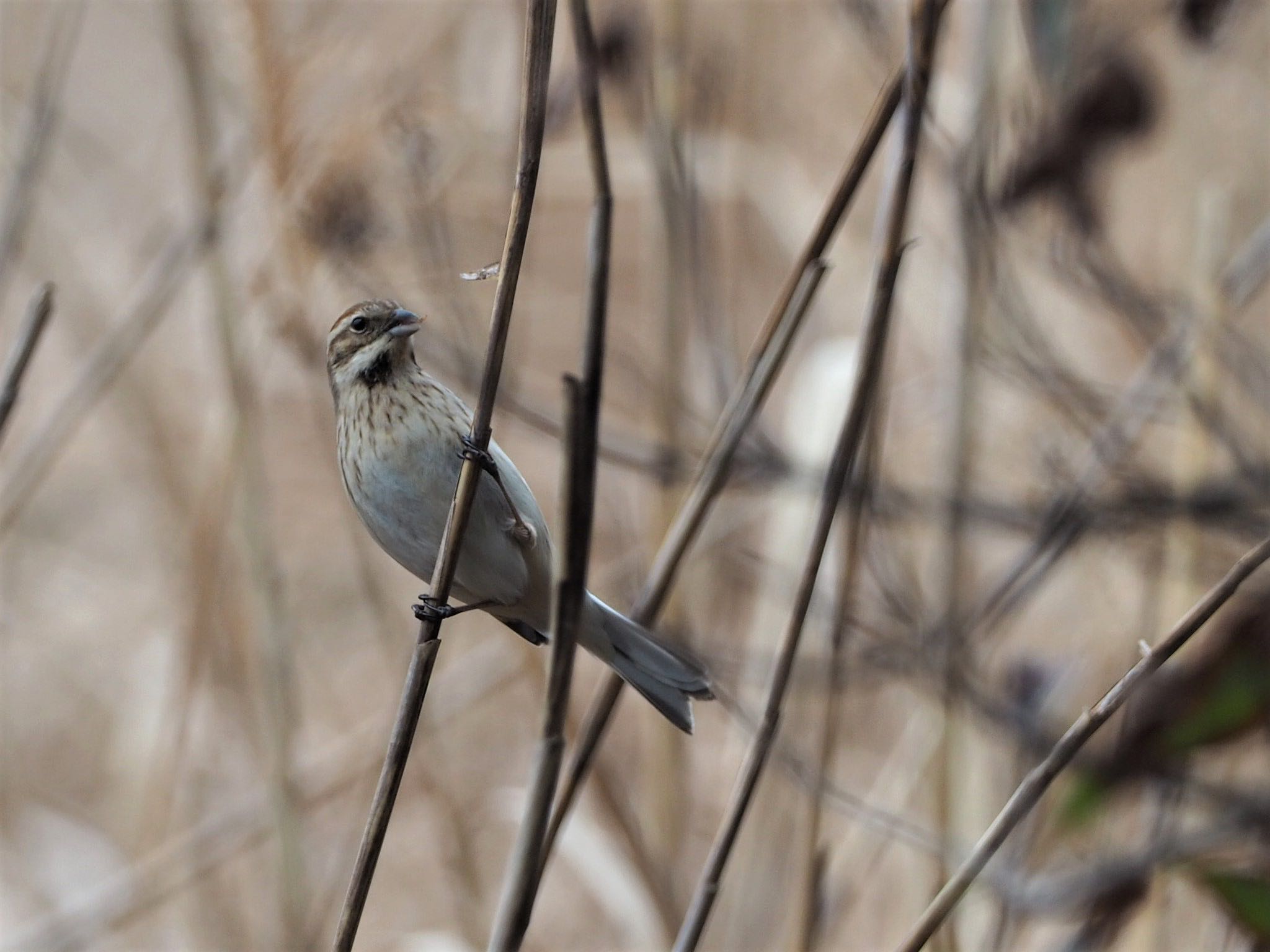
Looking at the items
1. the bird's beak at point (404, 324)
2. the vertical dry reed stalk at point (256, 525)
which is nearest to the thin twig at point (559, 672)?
the bird's beak at point (404, 324)

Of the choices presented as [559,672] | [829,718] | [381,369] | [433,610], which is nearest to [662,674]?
[829,718]

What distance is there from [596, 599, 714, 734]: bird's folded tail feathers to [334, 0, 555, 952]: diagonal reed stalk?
0.47 m

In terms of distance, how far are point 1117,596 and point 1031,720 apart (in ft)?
3.67

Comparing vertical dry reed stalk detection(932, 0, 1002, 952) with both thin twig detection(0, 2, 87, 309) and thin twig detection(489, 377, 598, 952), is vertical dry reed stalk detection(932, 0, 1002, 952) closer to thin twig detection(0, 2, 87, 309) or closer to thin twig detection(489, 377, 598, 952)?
thin twig detection(489, 377, 598, 952)

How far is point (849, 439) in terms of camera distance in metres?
1.26

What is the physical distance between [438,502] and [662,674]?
0.39m

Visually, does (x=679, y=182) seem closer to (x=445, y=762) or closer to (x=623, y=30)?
(x=623, y=30)

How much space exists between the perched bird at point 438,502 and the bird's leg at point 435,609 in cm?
5

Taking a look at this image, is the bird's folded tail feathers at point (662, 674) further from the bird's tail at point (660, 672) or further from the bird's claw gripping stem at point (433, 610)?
the bird's claw gripping stem at point (433, 610)

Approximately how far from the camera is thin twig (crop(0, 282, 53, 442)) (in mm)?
1373

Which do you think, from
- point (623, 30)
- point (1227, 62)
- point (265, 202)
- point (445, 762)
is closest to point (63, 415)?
point (265, 202)

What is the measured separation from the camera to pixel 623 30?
2.38 metres

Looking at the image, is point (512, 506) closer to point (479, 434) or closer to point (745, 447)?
point (479, 434)


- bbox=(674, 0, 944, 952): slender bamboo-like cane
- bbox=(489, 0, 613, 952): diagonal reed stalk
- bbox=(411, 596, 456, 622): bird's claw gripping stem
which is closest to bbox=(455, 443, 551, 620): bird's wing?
bbox=(411, 596, 456, 622): bird's claw gripping stem
